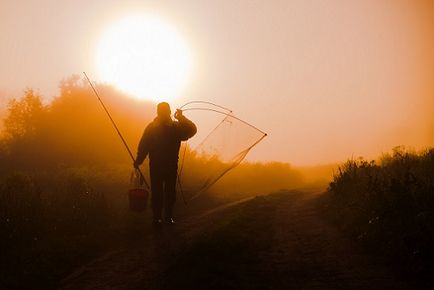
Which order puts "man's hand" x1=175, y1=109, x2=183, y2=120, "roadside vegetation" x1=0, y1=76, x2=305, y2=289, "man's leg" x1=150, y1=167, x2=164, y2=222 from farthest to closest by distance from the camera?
"man's hand" x1=175, y1=109, x2=183, y2=120 → "man's leg" x1=150, y1=167, x2=164, y2=222 → "roadside vegetation" x1=0, y1=76, x2=305, y2=289

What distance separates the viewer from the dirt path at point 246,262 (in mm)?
6191

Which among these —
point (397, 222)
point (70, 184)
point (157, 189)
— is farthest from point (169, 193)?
point (397, 222)

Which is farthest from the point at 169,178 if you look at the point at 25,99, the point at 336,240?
the point at 25,99

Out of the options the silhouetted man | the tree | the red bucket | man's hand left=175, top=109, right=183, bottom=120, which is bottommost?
the red bucket

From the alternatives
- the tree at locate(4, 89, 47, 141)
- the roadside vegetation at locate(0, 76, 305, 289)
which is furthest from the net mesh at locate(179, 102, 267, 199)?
the tree at locate(4, 89, 47, 141)

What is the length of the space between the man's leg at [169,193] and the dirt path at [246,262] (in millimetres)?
1041

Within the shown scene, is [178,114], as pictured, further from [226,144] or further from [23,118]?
[23,118]

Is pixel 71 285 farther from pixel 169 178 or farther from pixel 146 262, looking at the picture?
pixel 169 178

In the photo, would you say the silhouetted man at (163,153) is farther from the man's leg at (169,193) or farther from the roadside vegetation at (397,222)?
the roadside vegetation at (397,222)

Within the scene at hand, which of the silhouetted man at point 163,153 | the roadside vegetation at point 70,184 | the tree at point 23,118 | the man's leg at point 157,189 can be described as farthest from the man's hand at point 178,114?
the tree at point 23,118

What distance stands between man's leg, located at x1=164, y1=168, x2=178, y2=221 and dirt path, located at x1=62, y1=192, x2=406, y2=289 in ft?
3.42

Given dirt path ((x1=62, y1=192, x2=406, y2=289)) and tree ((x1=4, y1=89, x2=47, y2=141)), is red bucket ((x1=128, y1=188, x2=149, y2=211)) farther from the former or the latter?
tree ((x1=4, y1=89, x2=47, y2=141))

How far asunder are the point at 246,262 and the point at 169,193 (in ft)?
16.3

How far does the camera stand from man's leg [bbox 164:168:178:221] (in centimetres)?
1164
